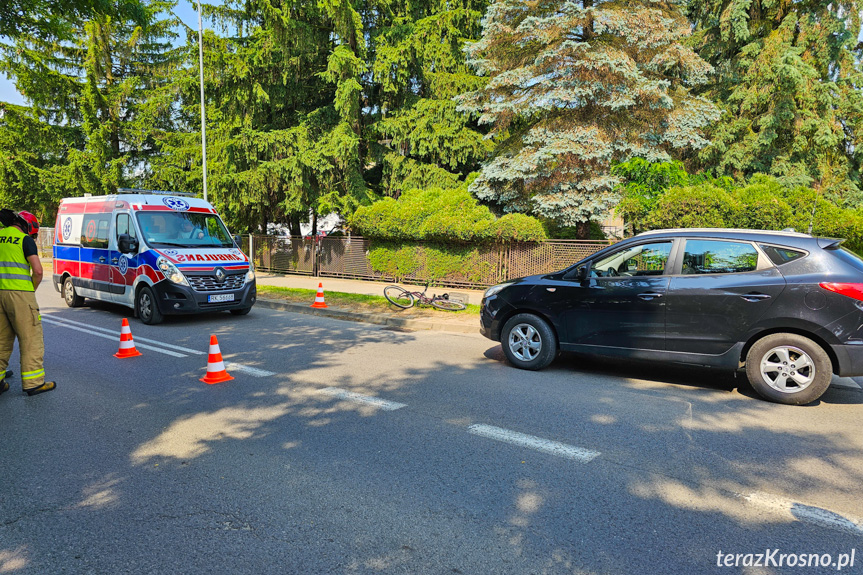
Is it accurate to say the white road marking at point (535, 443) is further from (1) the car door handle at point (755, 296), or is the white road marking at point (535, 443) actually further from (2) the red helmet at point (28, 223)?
(2) the red helmet at point (28, 223)

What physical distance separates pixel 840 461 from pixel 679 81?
20749 millimetres

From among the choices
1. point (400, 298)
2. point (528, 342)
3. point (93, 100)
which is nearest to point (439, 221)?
point (400, 298)

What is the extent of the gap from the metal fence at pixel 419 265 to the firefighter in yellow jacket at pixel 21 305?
12.2 meters

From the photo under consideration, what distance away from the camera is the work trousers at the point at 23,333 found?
18.4ft

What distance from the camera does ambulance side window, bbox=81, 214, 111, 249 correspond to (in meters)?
11.3

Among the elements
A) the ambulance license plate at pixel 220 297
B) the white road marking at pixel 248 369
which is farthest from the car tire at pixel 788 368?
the ambulance license plate at pixel 220 297

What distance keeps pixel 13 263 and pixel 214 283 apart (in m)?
4.65

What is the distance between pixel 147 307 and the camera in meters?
10.2

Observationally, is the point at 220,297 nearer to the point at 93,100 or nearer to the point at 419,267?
the point at 419,267

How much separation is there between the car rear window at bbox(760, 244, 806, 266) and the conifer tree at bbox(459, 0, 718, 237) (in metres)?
12.1

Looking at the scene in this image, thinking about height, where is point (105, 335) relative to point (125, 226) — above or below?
below

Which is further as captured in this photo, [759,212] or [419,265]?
[419,265]

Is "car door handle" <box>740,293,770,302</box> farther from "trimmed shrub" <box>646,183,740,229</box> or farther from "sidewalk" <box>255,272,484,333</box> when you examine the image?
"trimmed shrub" <box>646,183,740,229</box>

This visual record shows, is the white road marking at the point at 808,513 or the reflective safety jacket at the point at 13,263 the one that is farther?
the reflective safety jacket at the point at 13,263
